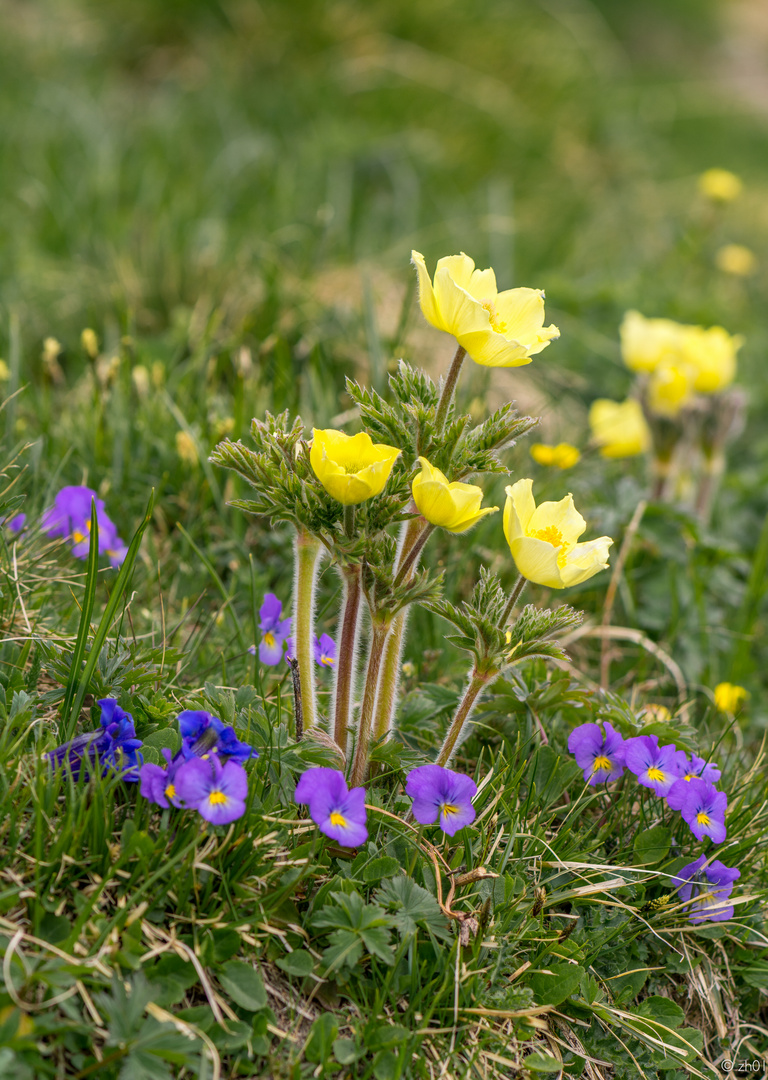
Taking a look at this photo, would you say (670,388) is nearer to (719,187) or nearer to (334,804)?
(334,804)

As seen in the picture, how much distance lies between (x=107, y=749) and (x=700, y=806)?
3.33 ft

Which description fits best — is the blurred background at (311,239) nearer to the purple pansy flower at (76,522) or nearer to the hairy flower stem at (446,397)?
the purple pansy flower at (76,522)

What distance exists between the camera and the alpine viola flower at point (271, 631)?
1.79 m

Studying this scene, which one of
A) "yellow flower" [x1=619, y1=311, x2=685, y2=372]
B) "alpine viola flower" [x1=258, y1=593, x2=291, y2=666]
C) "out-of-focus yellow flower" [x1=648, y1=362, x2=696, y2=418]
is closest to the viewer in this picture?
"alpine viola flower" [x1=258, y1=593, x2=291, y2=666]

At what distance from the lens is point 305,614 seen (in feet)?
5.14

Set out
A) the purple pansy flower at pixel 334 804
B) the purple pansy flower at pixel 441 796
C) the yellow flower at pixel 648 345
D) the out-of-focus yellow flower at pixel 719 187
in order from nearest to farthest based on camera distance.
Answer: the purple pansy flower at pixel 334 804, the purple pansy flower at pixel 441 796, the yellow flower at pixel 648 345, the out-of-focus yellow flower at pixel 719 187

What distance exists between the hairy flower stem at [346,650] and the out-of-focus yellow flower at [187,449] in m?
1.03

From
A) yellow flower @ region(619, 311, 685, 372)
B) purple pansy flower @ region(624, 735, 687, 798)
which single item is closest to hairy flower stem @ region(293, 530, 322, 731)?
purple pansy flower @ region(624, 735, 687, 798)

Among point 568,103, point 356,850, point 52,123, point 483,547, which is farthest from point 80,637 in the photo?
point 568,103

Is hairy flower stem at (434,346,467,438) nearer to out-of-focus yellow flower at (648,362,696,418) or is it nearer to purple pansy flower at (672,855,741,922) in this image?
purple pansy flower at (672,855,741,922)

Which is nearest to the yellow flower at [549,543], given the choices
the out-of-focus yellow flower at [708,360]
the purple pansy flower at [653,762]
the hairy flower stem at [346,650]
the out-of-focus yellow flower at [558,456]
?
the hairy flower stem at [346,650]

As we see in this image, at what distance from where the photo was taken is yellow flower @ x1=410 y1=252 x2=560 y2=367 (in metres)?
1.39

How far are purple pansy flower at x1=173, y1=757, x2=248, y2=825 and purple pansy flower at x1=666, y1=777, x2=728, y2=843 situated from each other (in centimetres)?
76

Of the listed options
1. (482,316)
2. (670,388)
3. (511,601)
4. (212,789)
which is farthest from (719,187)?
(212,789)
